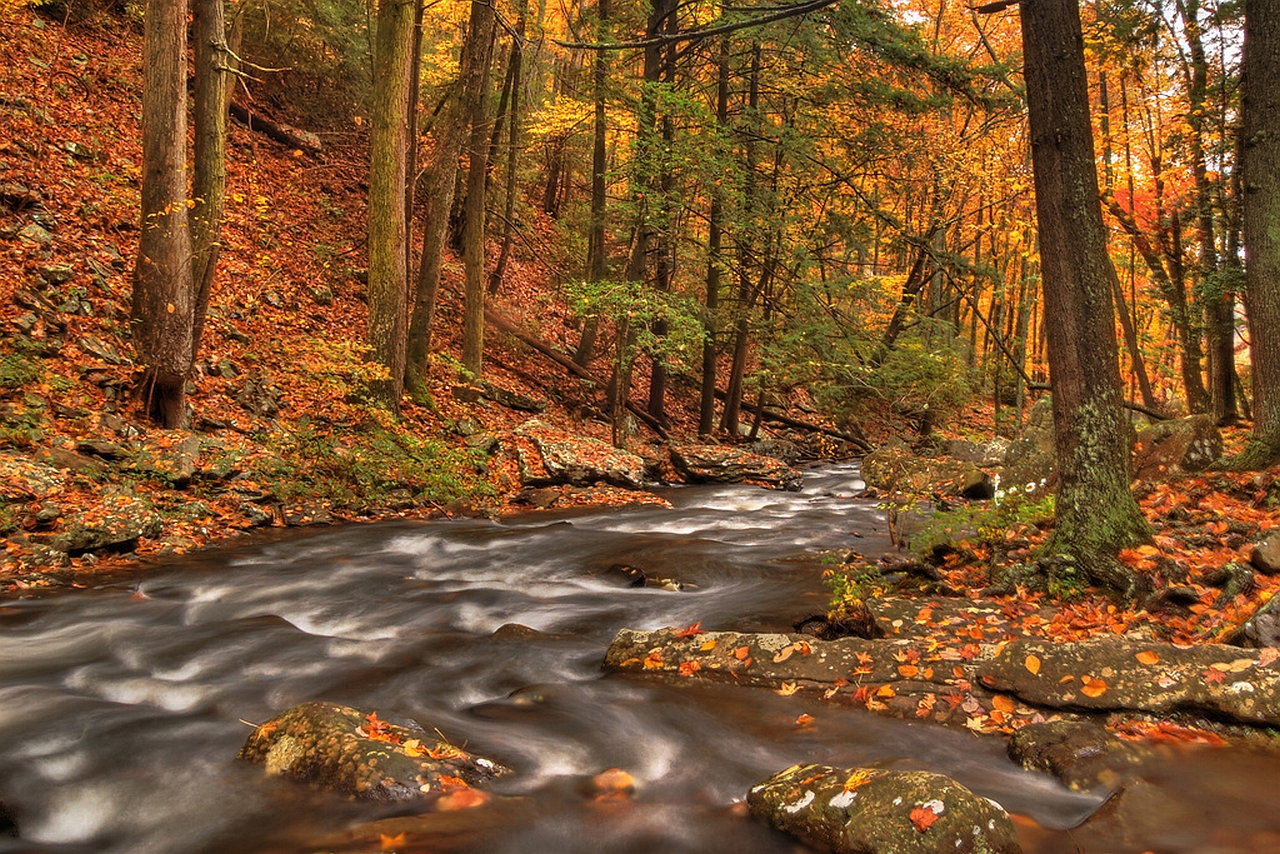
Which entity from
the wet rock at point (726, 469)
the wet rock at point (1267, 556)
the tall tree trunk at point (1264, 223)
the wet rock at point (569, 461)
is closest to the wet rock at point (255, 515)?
the wet rock at point (569, 461)

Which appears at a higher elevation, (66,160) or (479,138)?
(479,138)

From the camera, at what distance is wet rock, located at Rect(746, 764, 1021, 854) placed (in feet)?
9.98

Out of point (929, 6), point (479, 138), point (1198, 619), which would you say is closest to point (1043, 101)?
point (1198, 619)

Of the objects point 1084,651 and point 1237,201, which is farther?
point 1237,201

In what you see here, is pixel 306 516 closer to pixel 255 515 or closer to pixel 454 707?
pixel 255 515

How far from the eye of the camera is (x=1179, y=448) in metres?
9.45

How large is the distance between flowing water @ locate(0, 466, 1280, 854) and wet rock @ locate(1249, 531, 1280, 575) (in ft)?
7.60

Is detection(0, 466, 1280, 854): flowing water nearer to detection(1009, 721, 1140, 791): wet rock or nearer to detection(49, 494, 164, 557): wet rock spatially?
detection(1009, 721, 1140, 791): wet rock

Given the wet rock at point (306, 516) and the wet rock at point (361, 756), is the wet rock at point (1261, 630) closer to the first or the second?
the wet rock at point (361, 756)

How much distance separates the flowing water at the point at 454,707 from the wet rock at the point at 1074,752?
0.27 feet

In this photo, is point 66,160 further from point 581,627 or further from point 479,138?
point 581,627

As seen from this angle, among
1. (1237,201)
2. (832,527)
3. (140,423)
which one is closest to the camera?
(140,423)

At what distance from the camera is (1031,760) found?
3961 mm

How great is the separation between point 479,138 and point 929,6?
19.3m
